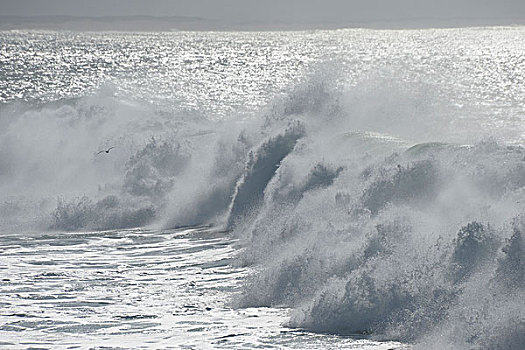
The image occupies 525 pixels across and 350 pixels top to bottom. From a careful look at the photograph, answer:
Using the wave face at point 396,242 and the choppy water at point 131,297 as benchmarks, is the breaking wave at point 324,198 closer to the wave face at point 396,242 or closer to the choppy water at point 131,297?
the wave face at point 396,242

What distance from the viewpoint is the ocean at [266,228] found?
512 inches

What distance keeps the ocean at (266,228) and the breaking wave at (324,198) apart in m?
0.04

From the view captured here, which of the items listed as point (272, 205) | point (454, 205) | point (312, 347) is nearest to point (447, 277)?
point (312, 347)

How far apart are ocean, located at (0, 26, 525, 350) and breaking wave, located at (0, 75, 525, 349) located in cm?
4

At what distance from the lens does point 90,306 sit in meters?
14.8

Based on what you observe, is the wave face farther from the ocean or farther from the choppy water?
the choppy water

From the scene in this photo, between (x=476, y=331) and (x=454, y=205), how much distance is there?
4770 mm

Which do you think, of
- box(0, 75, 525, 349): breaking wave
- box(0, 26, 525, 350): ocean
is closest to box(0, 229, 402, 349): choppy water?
box(0, 26, 525, 350): ocean

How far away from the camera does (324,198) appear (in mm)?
18547

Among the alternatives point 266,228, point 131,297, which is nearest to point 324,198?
point 266,228

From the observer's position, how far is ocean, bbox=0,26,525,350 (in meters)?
13.0

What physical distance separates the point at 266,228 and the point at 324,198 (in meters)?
1.21

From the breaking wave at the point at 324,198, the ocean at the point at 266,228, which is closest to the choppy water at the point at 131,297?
the ocean at the point at 266,228

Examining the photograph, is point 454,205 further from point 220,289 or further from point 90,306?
point 90,306
